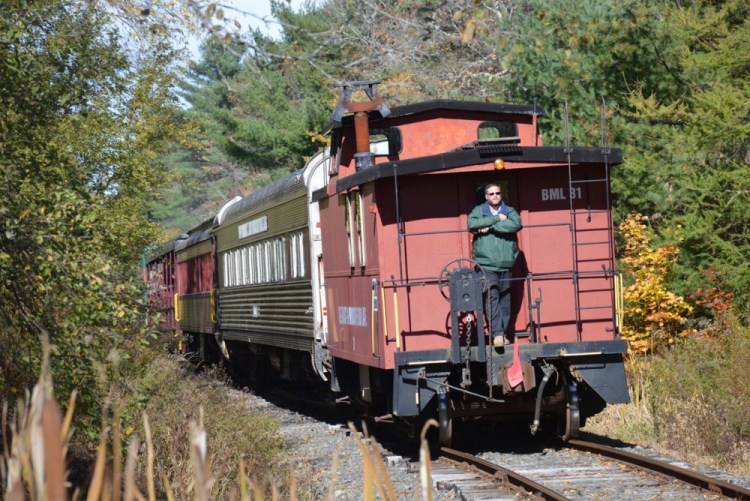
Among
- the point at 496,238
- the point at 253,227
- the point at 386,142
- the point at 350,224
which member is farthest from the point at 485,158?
the point at 253,227

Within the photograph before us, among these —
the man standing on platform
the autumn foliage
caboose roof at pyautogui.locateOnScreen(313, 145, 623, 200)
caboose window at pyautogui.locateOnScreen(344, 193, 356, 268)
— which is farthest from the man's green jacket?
the autumn foliage

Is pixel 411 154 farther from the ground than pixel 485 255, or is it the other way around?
pixel 411 154

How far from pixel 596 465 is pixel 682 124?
1101cm

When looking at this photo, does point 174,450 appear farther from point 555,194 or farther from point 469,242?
point 555,194

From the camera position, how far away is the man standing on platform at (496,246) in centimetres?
1046

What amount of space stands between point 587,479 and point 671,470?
2.31 ft

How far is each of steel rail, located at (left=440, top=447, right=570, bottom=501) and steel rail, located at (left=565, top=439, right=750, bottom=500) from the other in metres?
1.16

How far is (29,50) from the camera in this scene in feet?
30.0

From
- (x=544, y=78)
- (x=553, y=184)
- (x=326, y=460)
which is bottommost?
(x=326, y=460)

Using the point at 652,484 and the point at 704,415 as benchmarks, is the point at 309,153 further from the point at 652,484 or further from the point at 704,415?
the point at 652,484

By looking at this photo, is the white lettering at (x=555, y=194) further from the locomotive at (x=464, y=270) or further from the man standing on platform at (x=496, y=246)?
the man standing on platform at (x=496, y=246)

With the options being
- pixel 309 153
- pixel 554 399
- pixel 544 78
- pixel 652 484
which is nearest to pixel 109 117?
pixel 544 78

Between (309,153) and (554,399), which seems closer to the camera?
(554,399)

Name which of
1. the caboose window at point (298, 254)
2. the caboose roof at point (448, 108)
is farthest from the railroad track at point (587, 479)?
the caboose window at point (298, 254)
